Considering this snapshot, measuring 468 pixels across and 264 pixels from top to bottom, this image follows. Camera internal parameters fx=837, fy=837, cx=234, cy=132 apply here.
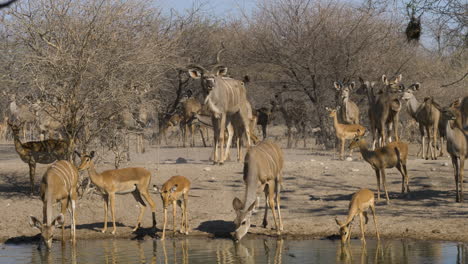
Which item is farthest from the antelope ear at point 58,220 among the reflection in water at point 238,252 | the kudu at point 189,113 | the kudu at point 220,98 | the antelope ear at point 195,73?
the kudu at point 189,113

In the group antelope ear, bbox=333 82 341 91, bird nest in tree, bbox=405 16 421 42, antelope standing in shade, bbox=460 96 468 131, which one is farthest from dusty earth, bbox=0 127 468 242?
antelope ear, bbox=333 82 341 91

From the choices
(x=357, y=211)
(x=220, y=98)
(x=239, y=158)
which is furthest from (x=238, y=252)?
(x=239, y=158)

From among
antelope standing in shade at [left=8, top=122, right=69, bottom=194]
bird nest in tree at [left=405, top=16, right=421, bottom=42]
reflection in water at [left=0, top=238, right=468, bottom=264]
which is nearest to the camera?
reflection in water at [left=0, top=238, right=468, bottom=264]

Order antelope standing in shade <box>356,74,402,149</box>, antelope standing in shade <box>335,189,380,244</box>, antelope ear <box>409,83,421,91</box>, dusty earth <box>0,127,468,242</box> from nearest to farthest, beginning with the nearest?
antelope standing in shade <box>335,189,380,244</box> < dusty earth <box>0,127,468,242</box> < antelope standing in shade <box>356,74,402,149</box> < antelope ear <box>409,83,421,91</box>

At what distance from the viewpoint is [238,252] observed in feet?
33.8

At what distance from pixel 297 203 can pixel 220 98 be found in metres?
4.04

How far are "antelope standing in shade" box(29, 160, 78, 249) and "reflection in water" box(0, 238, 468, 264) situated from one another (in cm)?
29

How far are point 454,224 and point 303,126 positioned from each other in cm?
1379

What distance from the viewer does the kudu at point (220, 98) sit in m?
16.6

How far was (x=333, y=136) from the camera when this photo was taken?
22.7 meters

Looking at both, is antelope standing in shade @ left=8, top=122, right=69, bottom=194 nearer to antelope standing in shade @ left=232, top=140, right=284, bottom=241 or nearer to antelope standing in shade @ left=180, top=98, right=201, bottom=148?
antelope standing in shade @ left=232, top=140, right=284, bottom=241

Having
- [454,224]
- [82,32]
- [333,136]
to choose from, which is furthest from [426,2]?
[333,136]

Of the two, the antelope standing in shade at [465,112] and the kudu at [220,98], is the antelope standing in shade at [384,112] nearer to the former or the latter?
the kudu at [220,98]

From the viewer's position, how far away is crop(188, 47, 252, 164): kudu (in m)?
16.6
